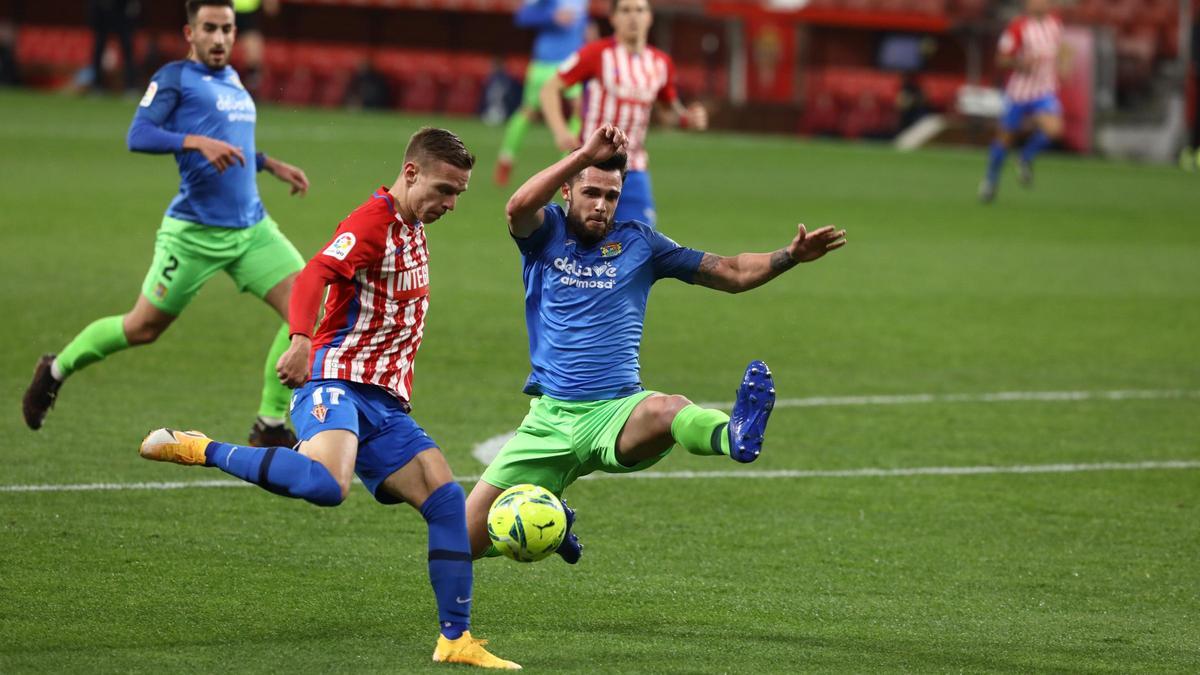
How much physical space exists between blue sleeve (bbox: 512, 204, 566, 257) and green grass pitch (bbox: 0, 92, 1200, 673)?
1285 mm

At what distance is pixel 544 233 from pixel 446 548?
1.36 m

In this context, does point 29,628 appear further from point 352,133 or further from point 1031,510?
point 352,133

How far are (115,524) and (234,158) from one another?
1.99 m

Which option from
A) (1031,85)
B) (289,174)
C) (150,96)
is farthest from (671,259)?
(1031,85)

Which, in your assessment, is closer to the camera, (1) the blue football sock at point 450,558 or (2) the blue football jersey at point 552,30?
(1) the blue football sock at point 450,558

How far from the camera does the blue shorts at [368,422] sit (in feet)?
19.1

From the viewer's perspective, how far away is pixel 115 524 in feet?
24.2

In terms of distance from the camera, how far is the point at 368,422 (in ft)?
19.4

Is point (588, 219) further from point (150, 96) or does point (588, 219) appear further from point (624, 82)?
point (624, 82)

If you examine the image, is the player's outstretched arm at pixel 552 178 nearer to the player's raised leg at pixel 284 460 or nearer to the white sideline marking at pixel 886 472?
the player's raised leg at pixel 284 460

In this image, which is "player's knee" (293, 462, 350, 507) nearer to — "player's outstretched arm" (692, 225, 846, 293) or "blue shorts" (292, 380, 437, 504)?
"blue shorts" (292, 380, 437, 504)

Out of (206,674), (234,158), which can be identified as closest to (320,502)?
(206,674)

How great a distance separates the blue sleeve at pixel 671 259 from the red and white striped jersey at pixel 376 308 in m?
0.97

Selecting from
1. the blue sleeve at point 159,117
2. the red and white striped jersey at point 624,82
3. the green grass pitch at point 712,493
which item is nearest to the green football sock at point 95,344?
the green grass pitch at point 712,493
